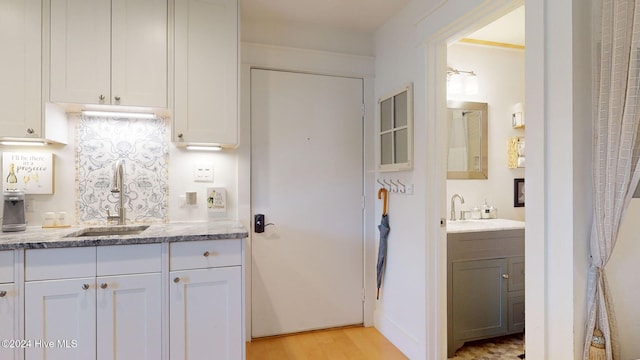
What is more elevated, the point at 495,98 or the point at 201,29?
the point at 201,29

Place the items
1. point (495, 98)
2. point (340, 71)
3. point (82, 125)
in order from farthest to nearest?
point (495, 98), point (340, 71), point (82, 125)

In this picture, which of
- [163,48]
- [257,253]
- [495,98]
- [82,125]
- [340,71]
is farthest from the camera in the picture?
[495,98]

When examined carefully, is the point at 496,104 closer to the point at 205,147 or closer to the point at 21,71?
the point at 205,147

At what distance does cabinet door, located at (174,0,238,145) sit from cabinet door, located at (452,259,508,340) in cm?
188

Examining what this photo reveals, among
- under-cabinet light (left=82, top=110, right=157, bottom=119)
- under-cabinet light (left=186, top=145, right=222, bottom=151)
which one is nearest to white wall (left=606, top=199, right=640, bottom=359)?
under-cabinet light (left=186, top=145, right=222, bottom=151)

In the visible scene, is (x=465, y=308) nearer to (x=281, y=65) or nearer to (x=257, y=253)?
(x=257, y=253)

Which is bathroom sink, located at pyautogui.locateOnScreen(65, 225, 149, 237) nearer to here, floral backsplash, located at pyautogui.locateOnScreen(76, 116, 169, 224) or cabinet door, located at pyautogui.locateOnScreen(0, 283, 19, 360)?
floral backsplash, located at pyautogui.locateOnScreen(76, 116, 169, 224)

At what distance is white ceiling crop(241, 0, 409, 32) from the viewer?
245cm

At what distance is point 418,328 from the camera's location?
7.61 feet

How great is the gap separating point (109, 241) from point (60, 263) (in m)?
0.26

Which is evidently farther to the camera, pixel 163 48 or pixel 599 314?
pixel 163 48

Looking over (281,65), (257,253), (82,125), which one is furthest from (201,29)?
(257,253)

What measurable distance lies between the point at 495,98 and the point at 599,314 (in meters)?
2.29

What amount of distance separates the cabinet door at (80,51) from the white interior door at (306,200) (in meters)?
1.01
